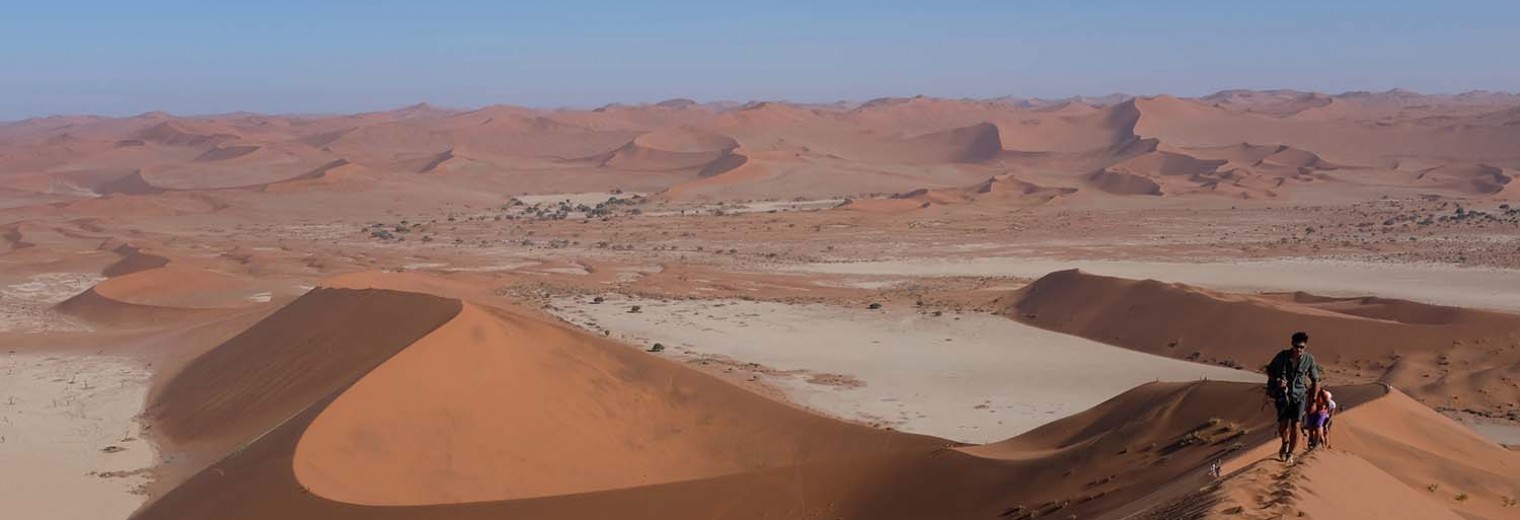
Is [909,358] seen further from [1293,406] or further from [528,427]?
[1293,406]

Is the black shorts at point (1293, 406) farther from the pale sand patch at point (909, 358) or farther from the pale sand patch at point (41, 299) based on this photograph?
the pale sand patch at point (41, 299)

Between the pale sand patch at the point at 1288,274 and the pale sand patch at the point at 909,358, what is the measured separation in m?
9.25

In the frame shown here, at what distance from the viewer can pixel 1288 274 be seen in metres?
34.7

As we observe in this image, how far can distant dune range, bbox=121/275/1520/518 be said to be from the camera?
1059cm

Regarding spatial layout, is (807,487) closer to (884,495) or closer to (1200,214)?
(884,495)

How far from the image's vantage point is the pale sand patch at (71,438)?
14664 millimetres

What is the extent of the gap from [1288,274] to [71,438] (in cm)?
2920

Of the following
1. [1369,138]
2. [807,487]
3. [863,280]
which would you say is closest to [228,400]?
[807,487]

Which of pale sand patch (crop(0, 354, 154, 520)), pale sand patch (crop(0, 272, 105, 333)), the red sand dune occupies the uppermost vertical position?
the red sand dune

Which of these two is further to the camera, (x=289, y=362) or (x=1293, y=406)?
(x=289, y=362)

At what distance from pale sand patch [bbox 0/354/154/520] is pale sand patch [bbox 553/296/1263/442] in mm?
8750

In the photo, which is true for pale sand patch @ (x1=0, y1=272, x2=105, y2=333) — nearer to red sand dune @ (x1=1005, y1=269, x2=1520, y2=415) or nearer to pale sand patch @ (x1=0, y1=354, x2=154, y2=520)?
pale sand patch @ (x1=0, y1=354, x2=154, y2=520)

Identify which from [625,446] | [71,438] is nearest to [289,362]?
[71,438]

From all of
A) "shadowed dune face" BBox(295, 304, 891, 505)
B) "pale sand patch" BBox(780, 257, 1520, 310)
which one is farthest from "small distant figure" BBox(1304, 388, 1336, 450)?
"pale sand patch" BBox(780, 257, 1520, 310)
